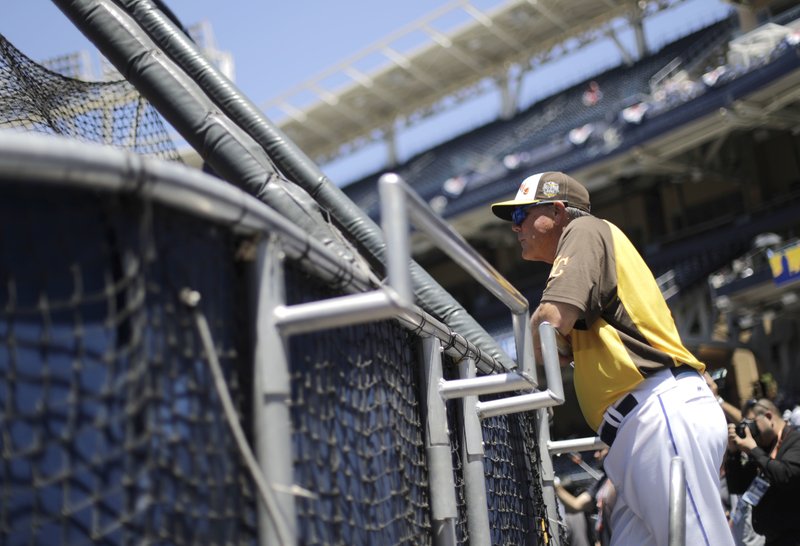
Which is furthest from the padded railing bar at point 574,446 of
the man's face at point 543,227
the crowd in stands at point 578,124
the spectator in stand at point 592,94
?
the spectator in stand at point 592,94

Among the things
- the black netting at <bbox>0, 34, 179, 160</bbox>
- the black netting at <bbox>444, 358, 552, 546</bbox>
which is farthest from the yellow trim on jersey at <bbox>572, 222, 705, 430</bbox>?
the black netting at <bbox>0, 34, 179, 160</bbox>

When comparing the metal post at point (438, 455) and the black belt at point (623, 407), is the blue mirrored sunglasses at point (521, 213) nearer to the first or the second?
the black belt at point (623, 407)

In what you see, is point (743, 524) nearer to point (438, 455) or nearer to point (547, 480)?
point (547, 480)

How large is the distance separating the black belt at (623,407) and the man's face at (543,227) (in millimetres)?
496

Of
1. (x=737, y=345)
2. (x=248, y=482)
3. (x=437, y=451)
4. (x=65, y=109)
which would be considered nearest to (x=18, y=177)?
(x=248, y=482)

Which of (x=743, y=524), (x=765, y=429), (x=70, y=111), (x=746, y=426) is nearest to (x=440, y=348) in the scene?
(x=70, y=111)

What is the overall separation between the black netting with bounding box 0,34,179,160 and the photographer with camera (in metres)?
3.03

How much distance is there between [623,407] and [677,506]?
1.04 ft

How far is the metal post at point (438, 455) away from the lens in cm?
196

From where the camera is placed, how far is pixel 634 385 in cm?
243

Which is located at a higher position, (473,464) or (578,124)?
(578,124)

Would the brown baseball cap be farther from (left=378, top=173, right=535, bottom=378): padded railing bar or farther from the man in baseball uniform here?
(left=378, top=173, right=535, bottom=378): padded railing bar

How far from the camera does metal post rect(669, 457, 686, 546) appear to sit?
2188mm

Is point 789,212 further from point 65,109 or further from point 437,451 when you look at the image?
point 437,451
